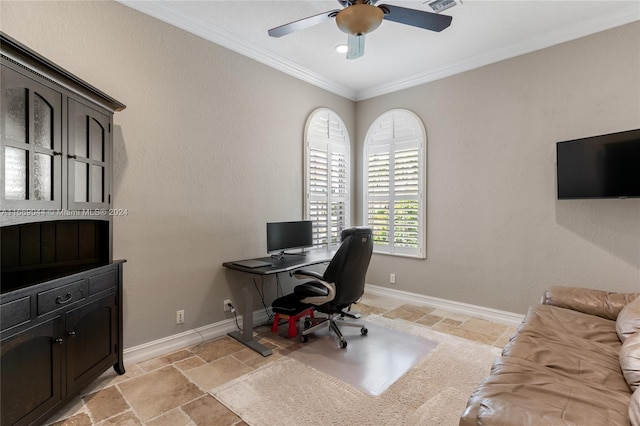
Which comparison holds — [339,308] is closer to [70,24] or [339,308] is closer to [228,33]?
[228,33]

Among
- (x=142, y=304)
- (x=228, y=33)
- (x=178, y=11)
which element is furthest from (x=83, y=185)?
(x=228, y=33)

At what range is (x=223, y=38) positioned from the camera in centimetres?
316

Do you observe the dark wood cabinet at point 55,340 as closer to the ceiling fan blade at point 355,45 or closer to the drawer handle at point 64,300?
the drawer handle at point 64,300

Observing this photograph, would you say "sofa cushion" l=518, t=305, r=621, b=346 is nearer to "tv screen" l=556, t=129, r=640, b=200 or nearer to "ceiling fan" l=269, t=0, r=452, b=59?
"tv screen" l=556, t=129, r=640, b=200

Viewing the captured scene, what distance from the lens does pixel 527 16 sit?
9.47 feet

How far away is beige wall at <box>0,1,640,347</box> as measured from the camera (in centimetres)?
259

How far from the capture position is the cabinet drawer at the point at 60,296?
5.67 ft

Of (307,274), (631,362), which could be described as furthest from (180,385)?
(631,362)

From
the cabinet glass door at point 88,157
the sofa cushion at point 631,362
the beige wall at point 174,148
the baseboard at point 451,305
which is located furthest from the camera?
the baseboard at point 451,305

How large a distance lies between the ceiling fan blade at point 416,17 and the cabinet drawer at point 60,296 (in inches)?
103

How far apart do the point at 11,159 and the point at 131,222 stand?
3.55 feet

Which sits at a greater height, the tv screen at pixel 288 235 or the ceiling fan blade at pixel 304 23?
the ceiling fan blade at pixel 304 23

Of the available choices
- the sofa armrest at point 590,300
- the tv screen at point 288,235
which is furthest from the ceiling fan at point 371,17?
the sofa armrest at point 590,300

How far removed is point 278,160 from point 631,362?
10.8 ft
